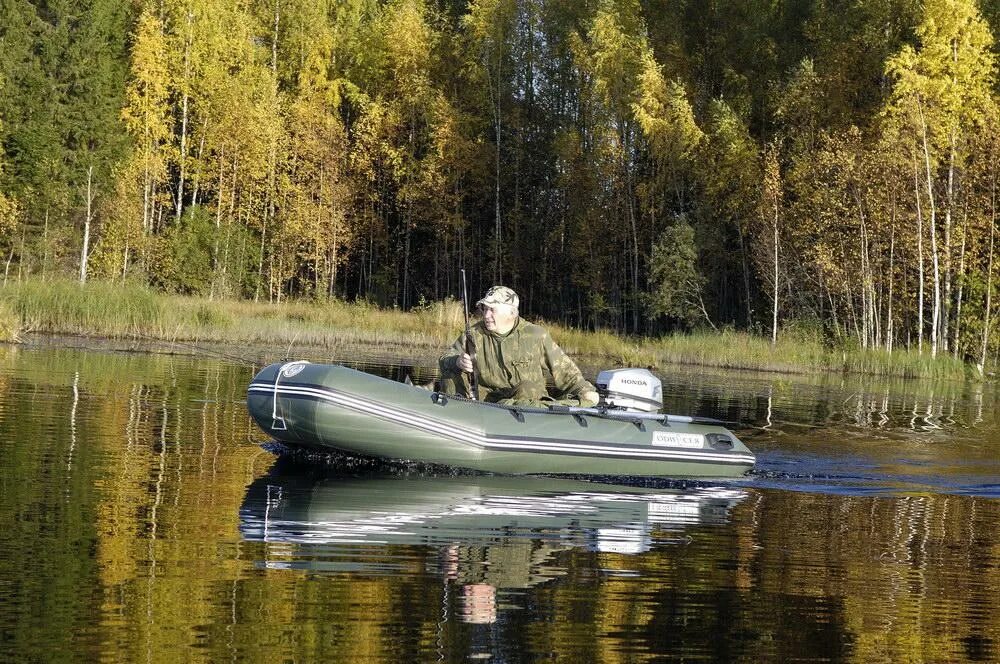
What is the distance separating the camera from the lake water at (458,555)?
5.84 meters

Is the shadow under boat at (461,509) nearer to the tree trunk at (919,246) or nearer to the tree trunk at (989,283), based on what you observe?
the tree trunk at (919,246)

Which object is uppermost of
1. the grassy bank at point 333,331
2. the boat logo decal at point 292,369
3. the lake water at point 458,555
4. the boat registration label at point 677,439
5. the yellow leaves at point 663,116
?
the yellow leaves at point 663,116

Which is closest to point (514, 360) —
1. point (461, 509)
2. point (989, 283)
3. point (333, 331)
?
point (461, 509)

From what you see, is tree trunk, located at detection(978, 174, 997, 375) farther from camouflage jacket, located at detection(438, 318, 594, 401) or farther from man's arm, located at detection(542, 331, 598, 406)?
camouflage jacket, located at detection(438, 318, 594, 401)

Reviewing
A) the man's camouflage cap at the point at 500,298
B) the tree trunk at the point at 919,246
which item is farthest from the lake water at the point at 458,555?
the tree trunk at the point at 919,246

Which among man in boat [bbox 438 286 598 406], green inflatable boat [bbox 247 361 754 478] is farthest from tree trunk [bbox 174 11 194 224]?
green inflatable boat [bbox 247 361 754 478]

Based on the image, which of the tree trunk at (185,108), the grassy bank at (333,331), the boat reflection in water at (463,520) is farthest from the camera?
the tree trunk at (185,108)

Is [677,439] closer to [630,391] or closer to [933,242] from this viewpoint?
[630,391]

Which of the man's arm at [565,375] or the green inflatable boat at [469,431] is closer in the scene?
the green inflatable boat at [469,431]

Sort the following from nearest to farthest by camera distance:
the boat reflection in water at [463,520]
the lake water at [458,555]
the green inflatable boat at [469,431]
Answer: the lake water at [458,555]
the boat reflection in water at [463,520]
the green inflatable boat at [469,431]

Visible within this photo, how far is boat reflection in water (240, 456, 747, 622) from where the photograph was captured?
7.24 metres

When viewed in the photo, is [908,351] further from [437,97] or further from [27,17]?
[27,17]

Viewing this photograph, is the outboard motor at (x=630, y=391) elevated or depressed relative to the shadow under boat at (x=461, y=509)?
elevated

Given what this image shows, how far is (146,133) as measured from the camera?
37.1 meters
